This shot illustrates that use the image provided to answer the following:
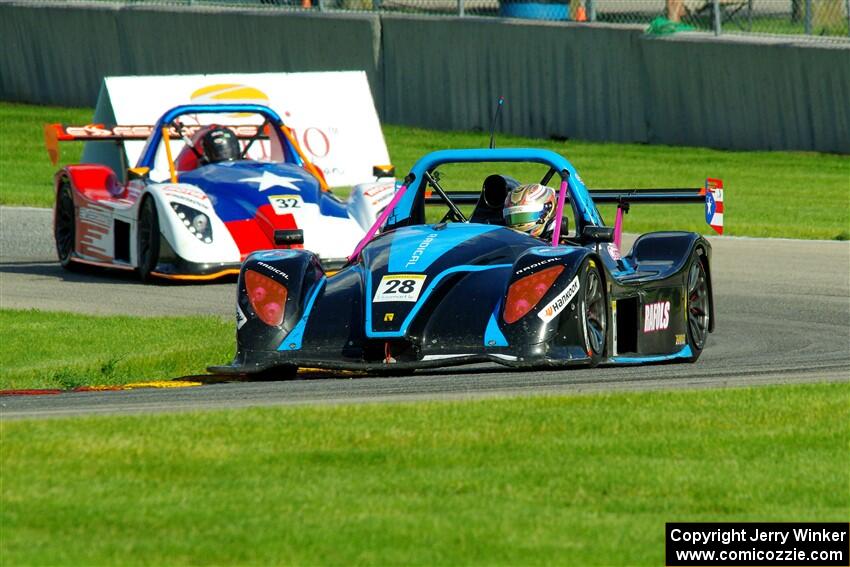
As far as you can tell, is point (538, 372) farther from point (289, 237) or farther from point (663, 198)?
point (663, 198)

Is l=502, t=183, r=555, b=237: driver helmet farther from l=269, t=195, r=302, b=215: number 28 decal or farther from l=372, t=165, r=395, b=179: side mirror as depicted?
l=372, t=165, r=395, b=179: side mirror

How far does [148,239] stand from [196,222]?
0.58 meters

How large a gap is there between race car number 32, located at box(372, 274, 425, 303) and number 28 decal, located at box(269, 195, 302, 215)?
5.37 m

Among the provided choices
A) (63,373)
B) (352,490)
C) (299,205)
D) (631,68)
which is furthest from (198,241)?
(631,68)

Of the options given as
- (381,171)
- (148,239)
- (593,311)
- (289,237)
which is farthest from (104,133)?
(593,311)

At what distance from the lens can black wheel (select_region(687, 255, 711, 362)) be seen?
10016 millimetres

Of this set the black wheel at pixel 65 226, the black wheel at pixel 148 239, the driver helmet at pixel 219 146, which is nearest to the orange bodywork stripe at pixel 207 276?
the black wheel at pixel 148 239

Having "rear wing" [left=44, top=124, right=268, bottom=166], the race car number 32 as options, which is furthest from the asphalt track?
"rear wing" [left=44, top=124, right=268, bottom=166]

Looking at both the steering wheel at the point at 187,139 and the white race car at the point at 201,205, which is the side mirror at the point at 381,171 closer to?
the white race car at the point at 201,205

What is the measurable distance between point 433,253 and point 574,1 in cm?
1582

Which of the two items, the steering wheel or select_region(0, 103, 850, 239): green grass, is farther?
select_region(0, 103, 850, 239): green grass

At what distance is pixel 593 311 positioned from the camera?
8.73 meters

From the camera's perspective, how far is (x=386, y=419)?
22.6 feet

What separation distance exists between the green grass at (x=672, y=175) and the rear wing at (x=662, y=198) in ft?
20.8
